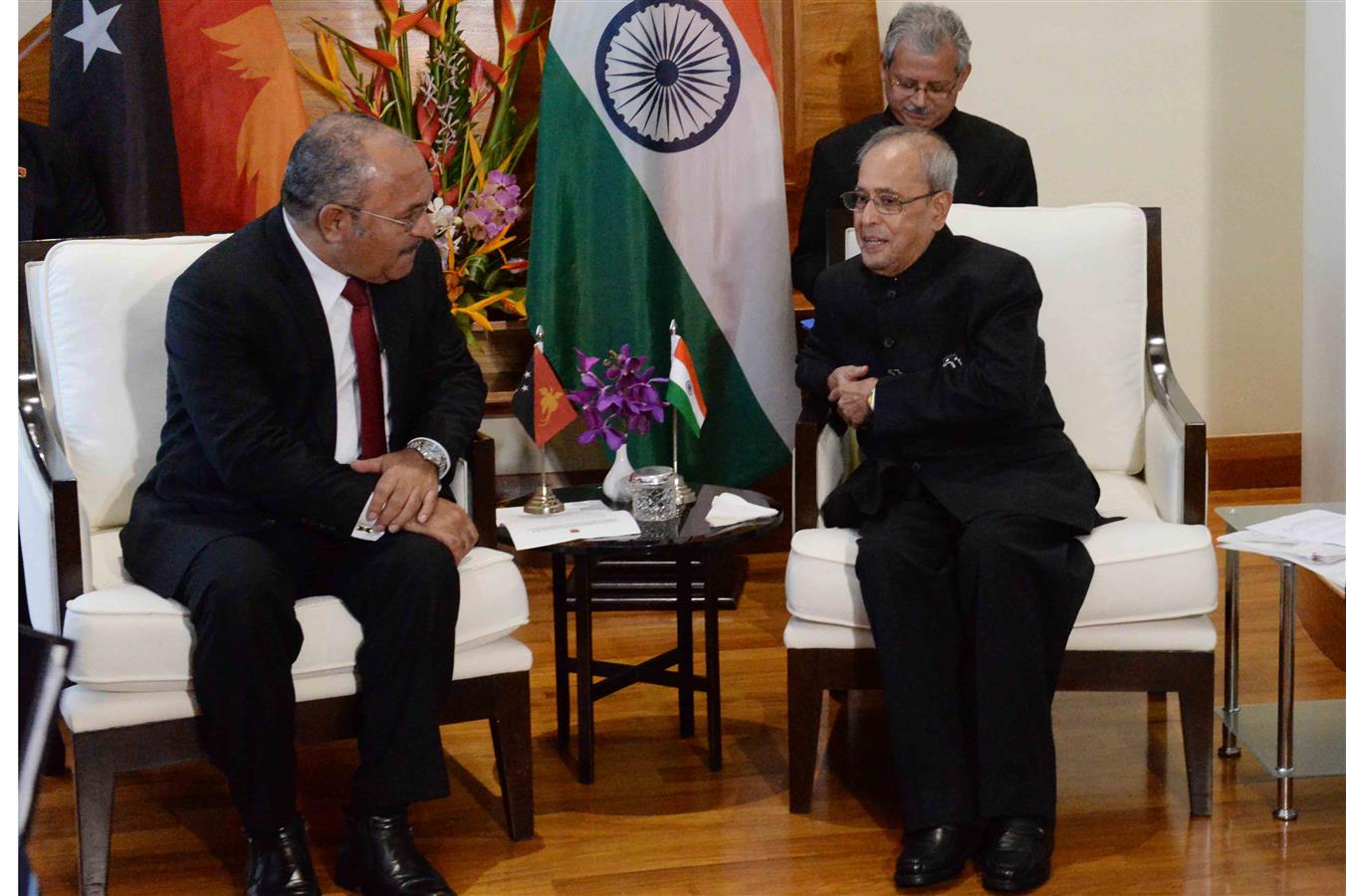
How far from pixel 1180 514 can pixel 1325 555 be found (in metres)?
0.42

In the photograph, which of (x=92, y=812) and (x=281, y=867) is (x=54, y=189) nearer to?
(x=92, y=812)

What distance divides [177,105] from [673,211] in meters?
1.26

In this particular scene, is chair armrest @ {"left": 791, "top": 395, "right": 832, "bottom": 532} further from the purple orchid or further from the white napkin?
the purple orchid

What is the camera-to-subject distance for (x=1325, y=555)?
2451mm

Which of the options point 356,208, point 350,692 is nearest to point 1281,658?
point 350,692

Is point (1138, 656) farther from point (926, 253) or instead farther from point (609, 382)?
point (609, 382)

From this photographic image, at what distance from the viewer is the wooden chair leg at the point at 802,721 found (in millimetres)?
2645

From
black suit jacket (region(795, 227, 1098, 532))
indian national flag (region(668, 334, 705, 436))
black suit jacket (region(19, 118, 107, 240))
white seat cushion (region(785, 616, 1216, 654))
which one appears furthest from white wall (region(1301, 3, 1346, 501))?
black suit jacket (region(19, 118, 107, 240))

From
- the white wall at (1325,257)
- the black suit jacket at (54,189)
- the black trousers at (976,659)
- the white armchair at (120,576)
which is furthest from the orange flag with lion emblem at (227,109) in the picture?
the white wall at (1325,257)

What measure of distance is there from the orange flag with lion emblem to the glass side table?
2.44 metres

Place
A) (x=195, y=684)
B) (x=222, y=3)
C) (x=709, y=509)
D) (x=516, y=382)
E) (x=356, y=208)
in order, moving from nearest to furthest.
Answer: (x=195, y=684), (x=356, y=208), (x=709, y=509), (x=222, y=3), (x=516, y=382)

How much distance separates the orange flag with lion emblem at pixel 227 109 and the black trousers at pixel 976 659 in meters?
2.11

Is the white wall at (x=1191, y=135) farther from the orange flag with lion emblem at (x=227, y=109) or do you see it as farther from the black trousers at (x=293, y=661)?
the black trousers at (x=293, y=661)

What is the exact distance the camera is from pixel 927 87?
11.5 ft
